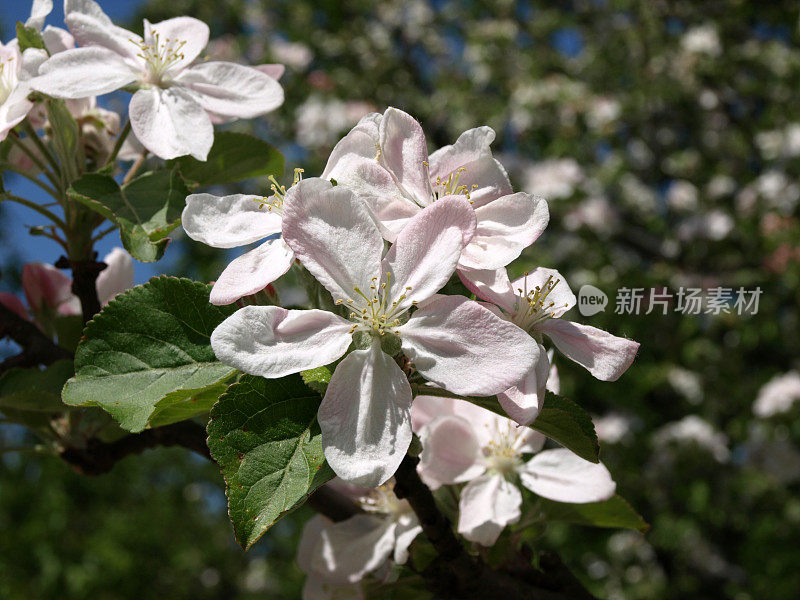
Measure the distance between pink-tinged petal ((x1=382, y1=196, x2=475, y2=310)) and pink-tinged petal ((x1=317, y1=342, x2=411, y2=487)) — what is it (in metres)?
0.06

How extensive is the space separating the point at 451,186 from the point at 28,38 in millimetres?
540

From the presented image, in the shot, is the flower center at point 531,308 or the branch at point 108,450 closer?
the flower center at point 531,308

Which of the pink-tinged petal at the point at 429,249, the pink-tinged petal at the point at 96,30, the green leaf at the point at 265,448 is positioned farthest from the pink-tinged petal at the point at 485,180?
the pink-tinged petal at the point at 96,30

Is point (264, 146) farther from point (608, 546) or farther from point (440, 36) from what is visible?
point (440, 36)

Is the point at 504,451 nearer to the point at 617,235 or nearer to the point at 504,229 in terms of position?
the point at 504,229

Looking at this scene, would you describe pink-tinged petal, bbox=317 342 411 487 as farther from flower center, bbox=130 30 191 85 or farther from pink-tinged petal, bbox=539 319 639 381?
flower center, bbox=130 30 191 85

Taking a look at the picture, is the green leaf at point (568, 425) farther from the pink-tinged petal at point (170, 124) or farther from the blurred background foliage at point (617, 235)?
the blurred background foliage at point (617, 235)

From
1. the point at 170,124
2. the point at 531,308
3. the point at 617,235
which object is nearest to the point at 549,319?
the point at 531,308

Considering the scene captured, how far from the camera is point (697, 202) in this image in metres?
4.38

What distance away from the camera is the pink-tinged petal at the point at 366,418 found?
2.03 feet

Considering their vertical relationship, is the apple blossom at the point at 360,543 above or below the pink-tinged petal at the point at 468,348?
below

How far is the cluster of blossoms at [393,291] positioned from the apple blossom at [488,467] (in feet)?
0.85

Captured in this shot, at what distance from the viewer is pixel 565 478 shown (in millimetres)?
1018

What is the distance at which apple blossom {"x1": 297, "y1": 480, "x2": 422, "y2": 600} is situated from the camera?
3.14 ft
